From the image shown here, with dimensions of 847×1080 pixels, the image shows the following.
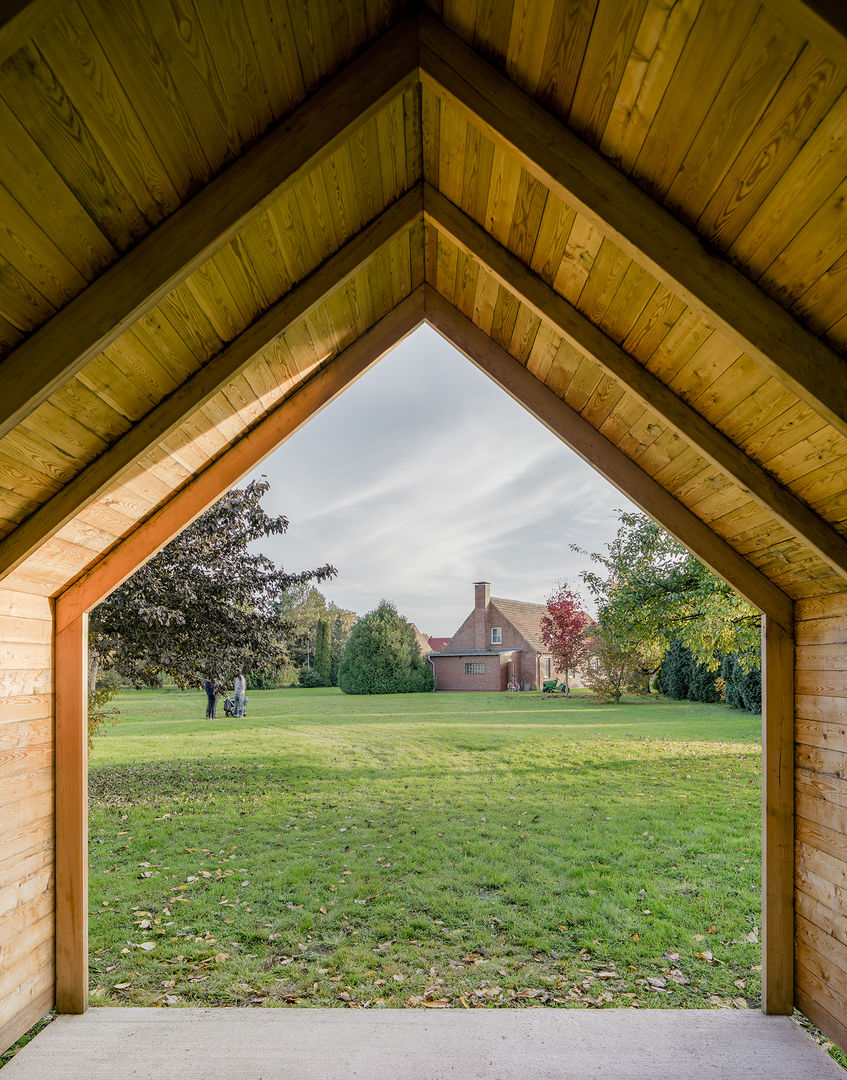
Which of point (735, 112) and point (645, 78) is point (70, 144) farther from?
point (735, 112)

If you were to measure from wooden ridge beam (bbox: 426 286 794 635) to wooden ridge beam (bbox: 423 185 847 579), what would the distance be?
57cm

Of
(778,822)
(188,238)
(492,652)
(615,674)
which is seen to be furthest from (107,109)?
(492,652)

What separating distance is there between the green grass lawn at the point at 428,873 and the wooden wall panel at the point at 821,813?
0.65m

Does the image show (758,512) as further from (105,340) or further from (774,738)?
(105,340)

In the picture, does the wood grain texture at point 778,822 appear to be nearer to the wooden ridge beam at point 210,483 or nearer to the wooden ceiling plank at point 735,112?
the wooden ceiling plank at point 735,112

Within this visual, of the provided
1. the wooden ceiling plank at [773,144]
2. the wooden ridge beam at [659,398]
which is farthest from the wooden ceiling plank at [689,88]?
the wooden ridge beam at [659,398]

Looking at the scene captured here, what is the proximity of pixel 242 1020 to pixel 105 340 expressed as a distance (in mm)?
3083

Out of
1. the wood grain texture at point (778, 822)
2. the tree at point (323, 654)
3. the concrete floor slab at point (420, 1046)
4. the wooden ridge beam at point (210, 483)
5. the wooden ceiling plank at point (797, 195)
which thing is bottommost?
the tree at point (323, 654)

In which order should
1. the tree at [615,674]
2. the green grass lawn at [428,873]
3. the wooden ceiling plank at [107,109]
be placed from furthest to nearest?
the tree at [615,674] < the green grass lawn at [428,873] < the wooden ceiling plank at [107,109]

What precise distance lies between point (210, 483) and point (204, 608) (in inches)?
178

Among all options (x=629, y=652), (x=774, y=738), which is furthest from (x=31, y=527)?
(x=629, y=652)

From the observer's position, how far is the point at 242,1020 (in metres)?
3.07

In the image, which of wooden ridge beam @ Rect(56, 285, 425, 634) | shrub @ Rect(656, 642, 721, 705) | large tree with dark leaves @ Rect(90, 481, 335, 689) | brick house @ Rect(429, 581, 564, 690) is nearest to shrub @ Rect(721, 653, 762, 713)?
shrub @ Rect(656, 642, 721, 705)

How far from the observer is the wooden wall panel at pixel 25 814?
2.75 metres
